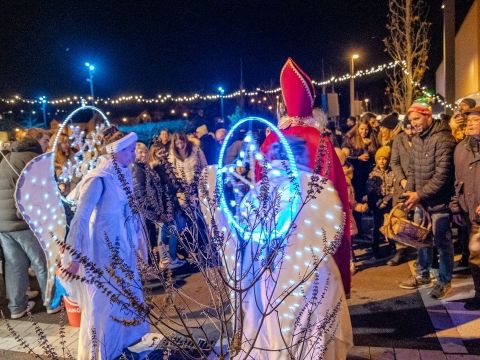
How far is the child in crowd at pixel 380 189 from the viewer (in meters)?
7.20

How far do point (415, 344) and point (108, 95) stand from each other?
31.3 metres

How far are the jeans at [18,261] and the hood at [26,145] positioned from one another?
1022 millimetres

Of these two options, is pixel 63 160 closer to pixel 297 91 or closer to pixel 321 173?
pixel 297 91

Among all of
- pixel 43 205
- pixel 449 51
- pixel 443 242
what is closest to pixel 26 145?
pixel 43 205

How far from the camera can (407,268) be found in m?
6.75

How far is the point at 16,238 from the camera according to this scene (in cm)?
589

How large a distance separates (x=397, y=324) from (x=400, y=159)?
2.48 m

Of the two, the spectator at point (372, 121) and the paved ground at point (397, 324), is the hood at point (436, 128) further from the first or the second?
the spectator at point (372, 121)

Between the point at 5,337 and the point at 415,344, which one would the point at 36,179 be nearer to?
the point at 5,337

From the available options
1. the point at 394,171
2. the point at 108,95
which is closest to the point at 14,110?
the point at 108,95

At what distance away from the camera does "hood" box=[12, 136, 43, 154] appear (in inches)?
231

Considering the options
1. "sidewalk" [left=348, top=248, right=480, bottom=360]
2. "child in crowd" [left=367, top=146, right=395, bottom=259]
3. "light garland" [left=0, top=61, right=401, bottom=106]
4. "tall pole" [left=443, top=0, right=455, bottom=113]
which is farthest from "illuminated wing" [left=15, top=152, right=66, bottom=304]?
"light garland" [left=0, top=61, right=401, bottom=106]

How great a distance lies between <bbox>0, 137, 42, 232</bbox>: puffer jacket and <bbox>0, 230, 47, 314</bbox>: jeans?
11 cm

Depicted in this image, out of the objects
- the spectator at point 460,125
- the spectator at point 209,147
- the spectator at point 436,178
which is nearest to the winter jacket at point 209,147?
the spectator at point 209,147
